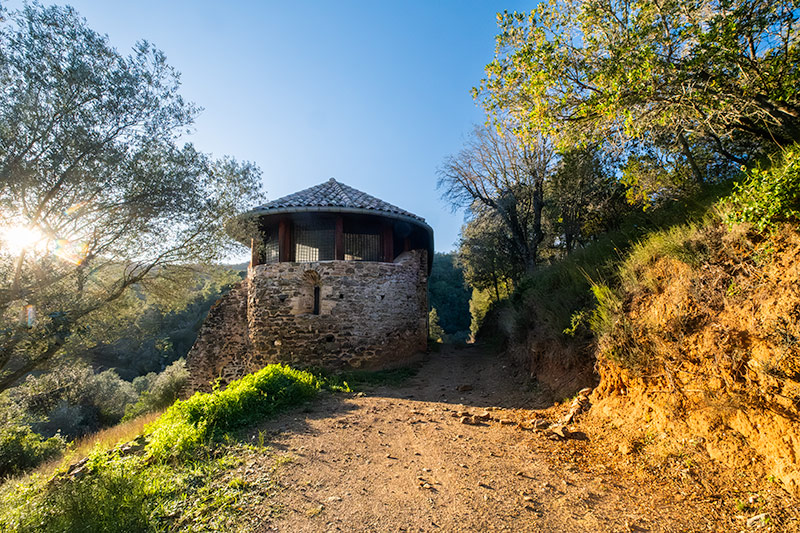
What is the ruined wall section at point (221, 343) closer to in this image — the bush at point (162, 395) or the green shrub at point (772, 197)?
the bush at point (162, 395)

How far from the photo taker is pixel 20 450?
29.9ft

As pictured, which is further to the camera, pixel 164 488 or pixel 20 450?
pixel 20 450

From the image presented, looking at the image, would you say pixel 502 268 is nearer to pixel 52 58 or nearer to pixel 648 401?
pixel 648 401

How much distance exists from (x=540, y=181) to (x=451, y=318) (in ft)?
91.6

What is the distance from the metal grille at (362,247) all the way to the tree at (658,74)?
5590 millimetres

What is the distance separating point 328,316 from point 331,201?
127 inches

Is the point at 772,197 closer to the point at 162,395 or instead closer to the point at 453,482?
the point at 453,482

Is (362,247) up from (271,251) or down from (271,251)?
up

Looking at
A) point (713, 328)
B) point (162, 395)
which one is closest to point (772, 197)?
point (713, 328)

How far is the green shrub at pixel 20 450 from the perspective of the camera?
8.53 metres

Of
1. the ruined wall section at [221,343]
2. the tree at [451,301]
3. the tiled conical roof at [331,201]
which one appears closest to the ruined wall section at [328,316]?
→ the ruined wall section at [221,343]

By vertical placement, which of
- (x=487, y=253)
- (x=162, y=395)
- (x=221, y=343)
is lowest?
(x=162, y=395)

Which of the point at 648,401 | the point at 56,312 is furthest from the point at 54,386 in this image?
the point at 648,401

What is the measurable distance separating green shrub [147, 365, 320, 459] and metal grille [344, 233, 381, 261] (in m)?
4.21
